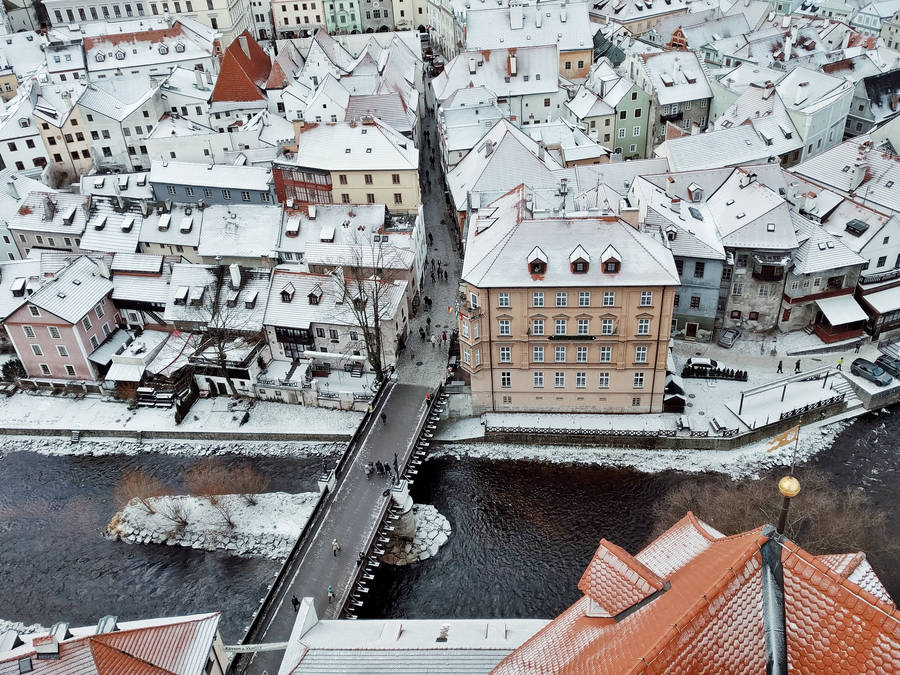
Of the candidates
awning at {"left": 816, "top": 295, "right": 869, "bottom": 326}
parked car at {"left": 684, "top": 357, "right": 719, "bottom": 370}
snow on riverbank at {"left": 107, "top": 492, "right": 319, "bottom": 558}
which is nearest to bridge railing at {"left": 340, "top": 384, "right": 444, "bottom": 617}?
snow on riverbank at {"left": 107, "top": 492, "right": 319, "bottom": 558}

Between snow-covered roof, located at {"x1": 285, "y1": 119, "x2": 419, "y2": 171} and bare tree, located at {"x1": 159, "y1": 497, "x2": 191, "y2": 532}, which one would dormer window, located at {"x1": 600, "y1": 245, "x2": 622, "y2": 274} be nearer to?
snow-covered roof, located at {"x1": 285, "y1": 119, "x2": 419, "y2": 171}

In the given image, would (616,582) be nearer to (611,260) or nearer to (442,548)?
(442,548)

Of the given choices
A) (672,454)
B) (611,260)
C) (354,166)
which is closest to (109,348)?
(354,166)

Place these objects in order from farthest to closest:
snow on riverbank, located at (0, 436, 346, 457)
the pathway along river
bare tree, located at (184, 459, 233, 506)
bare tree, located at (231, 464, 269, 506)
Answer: snow on riverbank, located at (0, 436, 346, 457) < bare tree, located at (184, 459, 233, 506) < bare tree, located at (231, 464, 269, 506) < the pathway along river

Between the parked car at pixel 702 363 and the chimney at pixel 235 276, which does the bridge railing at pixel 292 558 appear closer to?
the chimney at pixel 235 276

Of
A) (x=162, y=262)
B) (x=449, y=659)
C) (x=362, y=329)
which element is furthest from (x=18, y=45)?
(x=449, y=659)

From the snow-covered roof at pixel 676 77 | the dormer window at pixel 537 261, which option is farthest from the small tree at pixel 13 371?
the snow-covered roof at pixel 676 77

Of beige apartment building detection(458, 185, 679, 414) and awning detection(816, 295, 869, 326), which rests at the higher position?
beige apartment building detection(458, 185, 679, 414)
